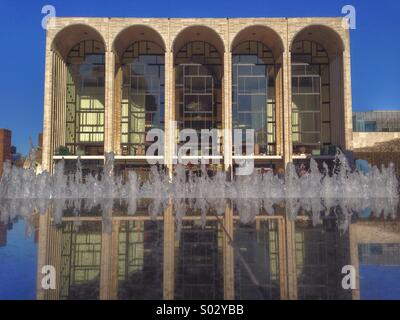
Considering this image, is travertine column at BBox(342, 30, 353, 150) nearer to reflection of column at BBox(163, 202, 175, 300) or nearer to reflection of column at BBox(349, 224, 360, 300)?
reflection of column at BBox(349, 224, 360, 300)

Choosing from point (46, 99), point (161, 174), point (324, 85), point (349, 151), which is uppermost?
point (324, 85)

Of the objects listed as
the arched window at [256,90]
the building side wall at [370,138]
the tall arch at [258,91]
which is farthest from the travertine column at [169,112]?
the building side wall at [370,138]

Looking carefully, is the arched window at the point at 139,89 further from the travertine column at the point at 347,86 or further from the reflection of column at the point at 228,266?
the reflection of column at the point at 228,266

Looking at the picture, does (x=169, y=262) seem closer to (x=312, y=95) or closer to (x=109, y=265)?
(x=109, y=265)

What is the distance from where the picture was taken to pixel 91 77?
3031 cm

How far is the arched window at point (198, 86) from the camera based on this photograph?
29.7m

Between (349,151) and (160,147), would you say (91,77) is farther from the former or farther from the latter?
(349,151)

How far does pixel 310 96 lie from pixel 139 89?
14226 mm

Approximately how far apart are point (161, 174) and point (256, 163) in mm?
7497

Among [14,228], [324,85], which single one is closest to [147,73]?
[324,85]

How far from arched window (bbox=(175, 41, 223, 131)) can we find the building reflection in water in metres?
22.6

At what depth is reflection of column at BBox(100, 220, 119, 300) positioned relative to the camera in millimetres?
3150

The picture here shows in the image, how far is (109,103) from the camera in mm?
26250

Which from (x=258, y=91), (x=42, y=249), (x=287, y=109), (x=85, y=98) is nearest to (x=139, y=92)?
(x=85, y=98)
